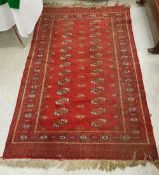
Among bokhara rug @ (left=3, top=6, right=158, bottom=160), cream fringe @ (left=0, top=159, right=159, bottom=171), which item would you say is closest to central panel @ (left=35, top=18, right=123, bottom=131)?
bokhara rug @ (left=3, top=6, right=158, bottom=160)

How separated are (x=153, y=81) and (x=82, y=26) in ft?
3.35

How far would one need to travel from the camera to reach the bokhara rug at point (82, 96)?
1.92m

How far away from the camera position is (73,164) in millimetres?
1823

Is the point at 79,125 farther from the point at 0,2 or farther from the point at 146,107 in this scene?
the point at 0,2

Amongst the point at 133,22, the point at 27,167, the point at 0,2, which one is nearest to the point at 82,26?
the point at 133,22

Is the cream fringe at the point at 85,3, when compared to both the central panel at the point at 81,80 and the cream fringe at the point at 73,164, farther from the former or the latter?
the cream fringe at the point at 73,164

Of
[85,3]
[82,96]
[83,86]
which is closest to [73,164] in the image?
[82,96]

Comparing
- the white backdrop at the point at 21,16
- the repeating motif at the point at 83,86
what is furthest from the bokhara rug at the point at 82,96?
the white backdrop at the point at 21,16

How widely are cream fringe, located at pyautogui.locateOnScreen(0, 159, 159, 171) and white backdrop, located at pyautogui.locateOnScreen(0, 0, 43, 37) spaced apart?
119 cm

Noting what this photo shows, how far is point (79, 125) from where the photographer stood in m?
2.04

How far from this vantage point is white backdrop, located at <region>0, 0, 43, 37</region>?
2488 millimetres

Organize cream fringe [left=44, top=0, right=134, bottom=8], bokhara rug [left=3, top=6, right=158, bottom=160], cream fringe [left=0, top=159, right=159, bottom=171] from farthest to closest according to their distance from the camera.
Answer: cream fringe [left=44, top=0, right=134, bottom=8] → bokhara rug [left=3, top=6, right=158, bottom=160] → cream fringe [left=0, top=159, right=159, bottom=171]

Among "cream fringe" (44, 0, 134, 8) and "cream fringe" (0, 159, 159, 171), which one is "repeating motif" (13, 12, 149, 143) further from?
"cream fringe" (44, 0, 134, 8)

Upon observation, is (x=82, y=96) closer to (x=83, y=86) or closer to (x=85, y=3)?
(x=83, y=86)
